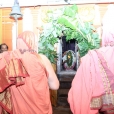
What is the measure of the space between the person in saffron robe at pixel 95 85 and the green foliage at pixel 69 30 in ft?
6.09

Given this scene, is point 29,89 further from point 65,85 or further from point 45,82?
point 65,85

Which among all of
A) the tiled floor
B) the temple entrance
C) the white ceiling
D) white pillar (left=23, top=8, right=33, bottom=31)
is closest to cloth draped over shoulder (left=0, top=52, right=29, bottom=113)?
white pillar (left=23, top=8, right=33, bottom=31)

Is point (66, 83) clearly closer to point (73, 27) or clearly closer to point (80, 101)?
point (73, 27)

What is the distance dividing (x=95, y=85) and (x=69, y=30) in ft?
7.92

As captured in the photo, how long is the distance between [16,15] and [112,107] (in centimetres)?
395

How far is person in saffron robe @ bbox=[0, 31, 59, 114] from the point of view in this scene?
2.71m

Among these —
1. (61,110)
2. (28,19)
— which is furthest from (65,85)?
(28,19)

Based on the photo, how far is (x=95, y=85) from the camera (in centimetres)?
253

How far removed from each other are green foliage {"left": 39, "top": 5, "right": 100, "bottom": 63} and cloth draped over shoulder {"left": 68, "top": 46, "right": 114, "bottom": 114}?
1873 millimetres

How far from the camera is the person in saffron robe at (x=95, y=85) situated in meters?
2.52

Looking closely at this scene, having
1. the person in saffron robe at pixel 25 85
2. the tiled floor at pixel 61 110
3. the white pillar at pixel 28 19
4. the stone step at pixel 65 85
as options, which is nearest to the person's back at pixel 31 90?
the person in saffron robe at pixel 25 85

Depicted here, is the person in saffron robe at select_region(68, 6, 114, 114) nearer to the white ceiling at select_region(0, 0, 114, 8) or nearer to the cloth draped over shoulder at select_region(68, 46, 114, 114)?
the cloth draped over shoulder at select_region(68, 46, 114, 114)

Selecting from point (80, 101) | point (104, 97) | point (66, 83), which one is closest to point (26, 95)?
point (80, 101)

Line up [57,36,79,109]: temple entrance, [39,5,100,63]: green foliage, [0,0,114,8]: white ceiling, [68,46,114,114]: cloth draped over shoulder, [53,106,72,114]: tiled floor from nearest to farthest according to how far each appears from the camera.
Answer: [68,46,114,114]: cloth draped over shoulder
[39,5,100,63]: green foliage
[0,0,114,8]: white ceiling
[53,106,72,114]: tiled floor
[57,36,79,109]: temple entrance
